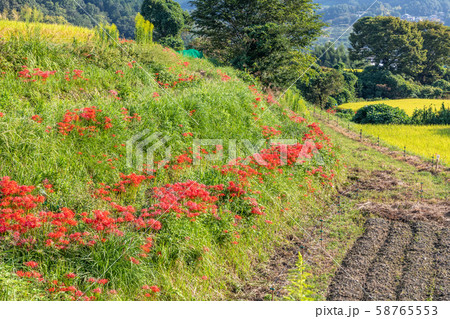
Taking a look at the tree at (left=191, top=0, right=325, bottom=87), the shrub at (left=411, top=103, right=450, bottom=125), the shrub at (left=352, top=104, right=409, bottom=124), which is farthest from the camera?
the shrub at (left=352, top=104, right=409, bottom=124)

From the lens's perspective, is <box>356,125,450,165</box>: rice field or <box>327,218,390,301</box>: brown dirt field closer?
<box>327,218,390,301</box>: brown dirt field

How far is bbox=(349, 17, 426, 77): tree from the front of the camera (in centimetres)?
3706

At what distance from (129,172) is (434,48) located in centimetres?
4790

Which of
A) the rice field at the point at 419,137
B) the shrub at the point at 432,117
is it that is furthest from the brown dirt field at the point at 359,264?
the shrub at the point at 432,117

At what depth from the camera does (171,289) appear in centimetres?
378

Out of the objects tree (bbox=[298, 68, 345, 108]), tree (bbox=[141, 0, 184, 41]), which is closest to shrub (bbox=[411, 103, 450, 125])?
tree (bbox=[298, 68, 345, 108])

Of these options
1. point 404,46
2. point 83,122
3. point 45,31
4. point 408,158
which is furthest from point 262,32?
point 404,46

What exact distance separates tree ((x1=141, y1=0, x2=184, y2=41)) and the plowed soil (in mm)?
35098

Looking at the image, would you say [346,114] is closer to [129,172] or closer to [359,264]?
[359,264]

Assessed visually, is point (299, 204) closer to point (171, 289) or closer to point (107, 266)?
point (171, 289)

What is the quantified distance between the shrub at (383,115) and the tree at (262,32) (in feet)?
17.6

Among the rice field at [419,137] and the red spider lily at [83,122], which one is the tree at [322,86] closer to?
the rice field at [419,137]

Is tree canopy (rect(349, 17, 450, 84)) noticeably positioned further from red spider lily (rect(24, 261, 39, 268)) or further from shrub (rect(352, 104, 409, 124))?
red spider lily (rect(24, 261, 39, 268))
